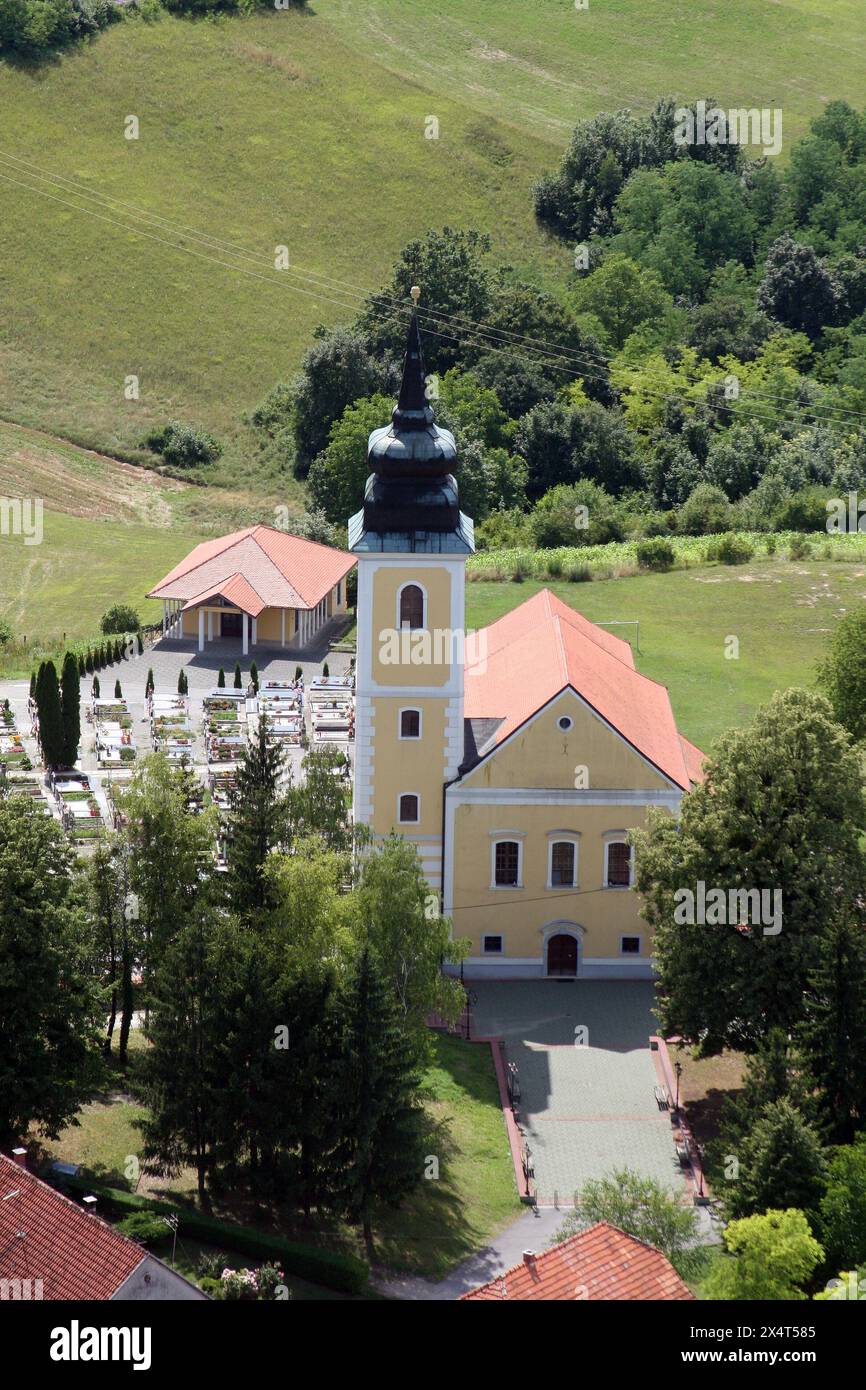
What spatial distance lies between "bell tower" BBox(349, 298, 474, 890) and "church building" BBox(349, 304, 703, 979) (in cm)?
4

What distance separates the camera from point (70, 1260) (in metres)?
34.8

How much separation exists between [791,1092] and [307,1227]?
36.0 ft

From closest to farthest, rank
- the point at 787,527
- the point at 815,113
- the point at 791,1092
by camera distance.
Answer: the point at 791,1092, the point at 787,527, the point at 815,113

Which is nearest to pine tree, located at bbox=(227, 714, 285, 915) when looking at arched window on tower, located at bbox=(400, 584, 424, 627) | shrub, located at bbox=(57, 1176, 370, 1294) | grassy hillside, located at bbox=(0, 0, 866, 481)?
arched window on tower, located at bbox=(400, 584, 424, 627)

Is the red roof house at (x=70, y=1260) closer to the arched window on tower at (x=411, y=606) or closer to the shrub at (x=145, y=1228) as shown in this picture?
the shrub at (x=145, y=1228)

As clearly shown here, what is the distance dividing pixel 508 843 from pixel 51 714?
20936 millimetres

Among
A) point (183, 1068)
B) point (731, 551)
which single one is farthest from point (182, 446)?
point (183, 1068)

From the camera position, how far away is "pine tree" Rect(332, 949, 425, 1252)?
41562 mm

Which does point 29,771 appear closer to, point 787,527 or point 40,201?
point 787,527

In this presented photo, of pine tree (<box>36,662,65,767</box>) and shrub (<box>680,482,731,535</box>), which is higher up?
shrub (<box>680,482,731,535</box>)

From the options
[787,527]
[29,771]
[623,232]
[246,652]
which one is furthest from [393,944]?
[623,232]

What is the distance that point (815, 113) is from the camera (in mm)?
158000

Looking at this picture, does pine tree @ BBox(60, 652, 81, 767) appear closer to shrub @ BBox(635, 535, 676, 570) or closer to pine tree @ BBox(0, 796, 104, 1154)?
pine tree @ BBox(0, 796, 104, 1154)

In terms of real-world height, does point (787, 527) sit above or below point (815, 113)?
below
